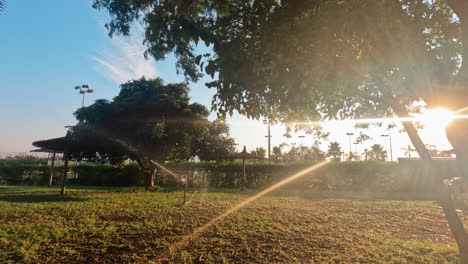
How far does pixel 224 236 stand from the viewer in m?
5.42

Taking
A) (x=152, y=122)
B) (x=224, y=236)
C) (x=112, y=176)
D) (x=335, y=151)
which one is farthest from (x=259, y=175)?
(x=335, y=151)

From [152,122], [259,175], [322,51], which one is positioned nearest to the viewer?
[322,51]

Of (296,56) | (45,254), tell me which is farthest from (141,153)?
(296,56)

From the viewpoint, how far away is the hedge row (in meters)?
16.9

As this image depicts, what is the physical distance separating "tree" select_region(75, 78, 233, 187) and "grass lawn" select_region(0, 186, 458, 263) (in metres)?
5.12

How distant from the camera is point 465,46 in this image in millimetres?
3219

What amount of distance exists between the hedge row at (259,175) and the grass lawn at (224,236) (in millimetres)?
8540

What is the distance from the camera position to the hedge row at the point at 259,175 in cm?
1689

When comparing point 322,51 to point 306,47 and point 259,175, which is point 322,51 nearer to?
point 306,47

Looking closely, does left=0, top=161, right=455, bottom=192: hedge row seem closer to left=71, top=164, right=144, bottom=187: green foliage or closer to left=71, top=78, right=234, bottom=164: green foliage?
left=71, top=164, right=144, bottom=187: green foliage

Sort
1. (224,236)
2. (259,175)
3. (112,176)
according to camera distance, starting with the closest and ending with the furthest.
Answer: (224,236)
(259,175)
(112,176)

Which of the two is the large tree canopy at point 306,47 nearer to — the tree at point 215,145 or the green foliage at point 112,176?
the tree at point 215,145

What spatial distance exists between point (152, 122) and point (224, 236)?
369 inches

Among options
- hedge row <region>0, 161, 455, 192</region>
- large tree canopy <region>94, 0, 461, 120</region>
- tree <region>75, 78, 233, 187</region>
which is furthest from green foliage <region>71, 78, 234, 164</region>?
large tree canopy <region>94, 0, 461, 120</region>
